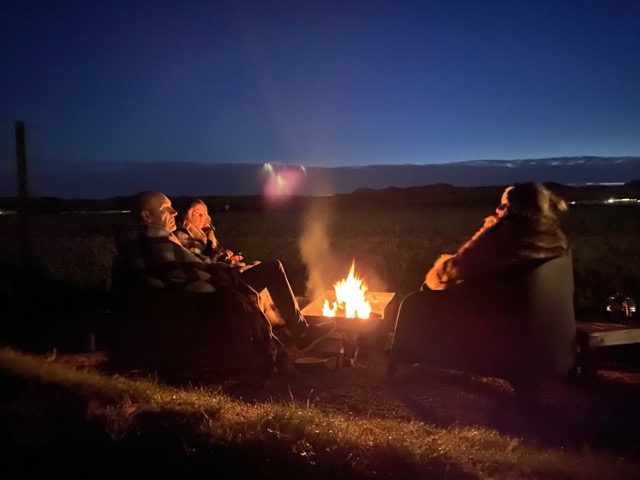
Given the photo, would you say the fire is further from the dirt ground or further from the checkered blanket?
the checkered blanket

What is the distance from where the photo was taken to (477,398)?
14.7ft

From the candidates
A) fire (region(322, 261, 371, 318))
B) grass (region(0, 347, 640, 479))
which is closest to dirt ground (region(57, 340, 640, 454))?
grass (region(0, 347, 640, 479))

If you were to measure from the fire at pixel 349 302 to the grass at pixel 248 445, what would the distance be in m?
2.12

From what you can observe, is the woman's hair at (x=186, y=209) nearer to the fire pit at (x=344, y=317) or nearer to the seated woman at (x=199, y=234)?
the seated woman at (x=199, y=234)

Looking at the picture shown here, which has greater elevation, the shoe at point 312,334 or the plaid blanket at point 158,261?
the plaid blanket at point 158,261

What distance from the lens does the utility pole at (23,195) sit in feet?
27.5

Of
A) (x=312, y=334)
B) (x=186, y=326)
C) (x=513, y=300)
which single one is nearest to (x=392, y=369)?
(x=312, y=334)

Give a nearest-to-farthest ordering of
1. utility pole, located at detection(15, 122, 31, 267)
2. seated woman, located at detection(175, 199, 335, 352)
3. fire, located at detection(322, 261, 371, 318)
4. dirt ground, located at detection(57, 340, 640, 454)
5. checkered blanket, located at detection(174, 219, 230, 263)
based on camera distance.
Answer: dirt ground, located at detection(57, 340, 640, 454), seated woman, located at detection(175, 199, 335, 352), checkered blanket, located at detection(174, 219, 230, 263), fire, located at detection(322, 261, 371, 318), utility pole, located at detection(15, 122, 31, 267)

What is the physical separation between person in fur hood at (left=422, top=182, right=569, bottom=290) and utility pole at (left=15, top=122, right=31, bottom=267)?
6947 millimetres

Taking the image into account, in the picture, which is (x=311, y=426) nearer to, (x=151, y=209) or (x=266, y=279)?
(x=266, y=279)

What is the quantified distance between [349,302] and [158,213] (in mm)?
2541

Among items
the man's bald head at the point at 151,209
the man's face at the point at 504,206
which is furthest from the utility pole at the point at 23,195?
the man's face at the point at 504,206

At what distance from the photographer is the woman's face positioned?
5.87 meters

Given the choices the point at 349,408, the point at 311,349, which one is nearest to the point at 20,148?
the point at 311,349
